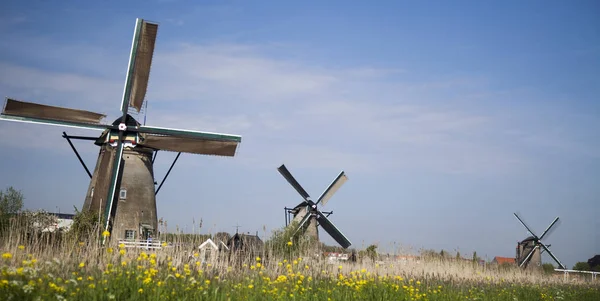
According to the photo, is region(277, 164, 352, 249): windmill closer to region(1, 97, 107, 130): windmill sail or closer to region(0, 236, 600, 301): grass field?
region(1, 97, 107, 130): windmill sail

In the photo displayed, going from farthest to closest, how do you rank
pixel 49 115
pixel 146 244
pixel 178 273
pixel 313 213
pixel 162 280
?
pixel 313 213 → pixel 49 115 → pixel 146 244 → pixel 178 273 → pixel 162 280

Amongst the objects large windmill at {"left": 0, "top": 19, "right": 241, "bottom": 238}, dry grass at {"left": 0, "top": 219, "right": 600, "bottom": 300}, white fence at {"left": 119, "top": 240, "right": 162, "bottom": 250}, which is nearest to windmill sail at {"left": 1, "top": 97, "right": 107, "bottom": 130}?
large windmill at {"left": 0, "top": 19, "right": 241, "bottom": 238}

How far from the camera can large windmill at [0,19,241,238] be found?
69.8 ft

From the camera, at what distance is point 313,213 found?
34219mm

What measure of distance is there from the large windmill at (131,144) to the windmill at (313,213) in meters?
11.9

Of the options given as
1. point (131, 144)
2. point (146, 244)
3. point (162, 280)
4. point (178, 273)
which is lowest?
Answer: point (162, 280)

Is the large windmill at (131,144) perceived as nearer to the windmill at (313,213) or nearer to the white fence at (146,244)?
the white fence at (146,244)

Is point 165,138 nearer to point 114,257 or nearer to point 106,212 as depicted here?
point 106,212

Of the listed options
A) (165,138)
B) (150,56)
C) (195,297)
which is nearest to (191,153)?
(165,138)

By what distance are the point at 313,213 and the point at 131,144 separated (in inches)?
576

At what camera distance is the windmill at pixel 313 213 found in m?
34.0

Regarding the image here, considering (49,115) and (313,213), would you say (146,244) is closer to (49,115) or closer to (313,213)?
(49,115)

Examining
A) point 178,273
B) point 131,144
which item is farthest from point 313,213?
point 178,273

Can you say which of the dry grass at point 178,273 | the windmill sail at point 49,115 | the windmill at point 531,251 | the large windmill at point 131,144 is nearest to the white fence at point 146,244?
the dry grass at point 178,273
